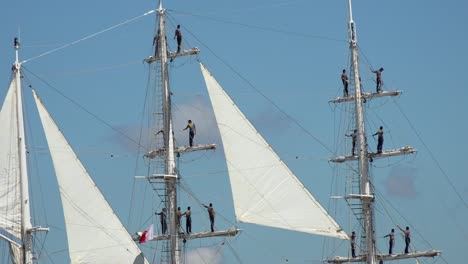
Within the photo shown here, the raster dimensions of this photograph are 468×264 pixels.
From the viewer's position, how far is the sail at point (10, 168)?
Answer: 10706 cm

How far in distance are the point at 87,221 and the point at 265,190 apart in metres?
9.52

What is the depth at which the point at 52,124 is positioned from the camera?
354ft

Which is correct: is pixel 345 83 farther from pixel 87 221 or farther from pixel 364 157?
pixel 87 221

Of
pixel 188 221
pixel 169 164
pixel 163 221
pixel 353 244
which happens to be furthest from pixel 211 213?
pixel 353 244

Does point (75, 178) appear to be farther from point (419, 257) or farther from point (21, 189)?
point (419, 257)

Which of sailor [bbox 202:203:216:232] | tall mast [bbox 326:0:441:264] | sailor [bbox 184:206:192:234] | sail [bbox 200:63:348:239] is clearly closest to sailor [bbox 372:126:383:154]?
tall mast [bbox 326:0:441:264]

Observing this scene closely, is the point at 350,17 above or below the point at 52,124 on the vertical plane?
above

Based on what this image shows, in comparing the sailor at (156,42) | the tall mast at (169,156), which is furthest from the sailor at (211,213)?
the sailor at (156,42)

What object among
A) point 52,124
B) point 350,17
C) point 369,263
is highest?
point 350,17

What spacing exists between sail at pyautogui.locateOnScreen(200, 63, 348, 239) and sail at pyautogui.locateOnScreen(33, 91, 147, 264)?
6397 mm

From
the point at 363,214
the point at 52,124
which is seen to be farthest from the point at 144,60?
the point at 363,214

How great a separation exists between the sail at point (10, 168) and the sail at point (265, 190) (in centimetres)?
1127

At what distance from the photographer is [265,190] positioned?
105250 millimetres

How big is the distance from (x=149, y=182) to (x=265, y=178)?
6526 millimetres
